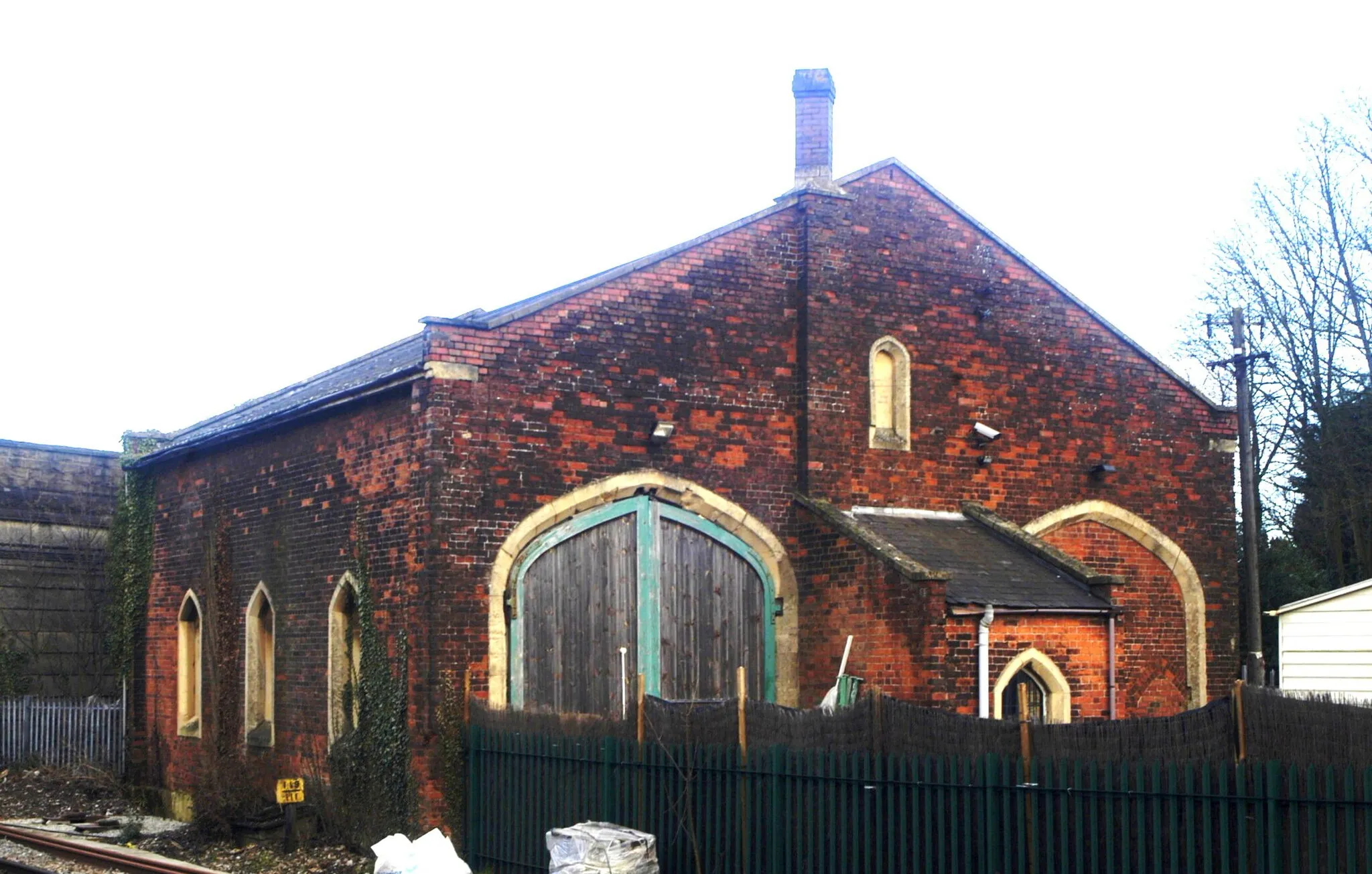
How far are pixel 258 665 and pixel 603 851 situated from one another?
863 centimetres

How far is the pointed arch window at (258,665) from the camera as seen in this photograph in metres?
19.4

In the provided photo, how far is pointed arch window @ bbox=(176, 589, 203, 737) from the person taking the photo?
21.1 meters

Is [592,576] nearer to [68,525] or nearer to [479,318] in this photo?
[479,318]

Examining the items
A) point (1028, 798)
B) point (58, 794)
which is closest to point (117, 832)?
point (58, 794)

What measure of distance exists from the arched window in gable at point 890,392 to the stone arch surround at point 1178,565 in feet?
8.15

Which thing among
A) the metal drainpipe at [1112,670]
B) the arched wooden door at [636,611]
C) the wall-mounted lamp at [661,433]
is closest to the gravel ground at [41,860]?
the arched wooden door at [636,611]

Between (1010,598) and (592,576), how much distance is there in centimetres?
433

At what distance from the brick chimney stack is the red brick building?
0.13ft

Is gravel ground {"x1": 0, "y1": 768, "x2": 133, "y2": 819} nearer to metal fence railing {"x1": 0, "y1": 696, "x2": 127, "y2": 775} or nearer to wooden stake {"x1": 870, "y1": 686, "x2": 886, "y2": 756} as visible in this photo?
metal fence railing {"x1": 0, "y1": 696, "x2": 127, "y2": 775}

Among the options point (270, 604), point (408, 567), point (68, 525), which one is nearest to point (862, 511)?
point (408, 567)

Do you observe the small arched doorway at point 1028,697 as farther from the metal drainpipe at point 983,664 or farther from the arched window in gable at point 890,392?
the arched window in gable at point 890,392

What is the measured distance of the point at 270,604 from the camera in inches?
754

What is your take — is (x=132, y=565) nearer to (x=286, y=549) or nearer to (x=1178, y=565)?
(x=286, y=549)

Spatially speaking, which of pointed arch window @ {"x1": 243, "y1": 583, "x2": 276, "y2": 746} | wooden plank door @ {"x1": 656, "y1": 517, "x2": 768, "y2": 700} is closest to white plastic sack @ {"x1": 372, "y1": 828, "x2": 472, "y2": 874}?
wooden plank door @ {"x1": 656, "y1": 517, "x2": 768, "y2": 700}
